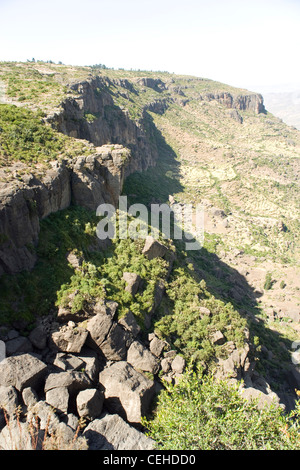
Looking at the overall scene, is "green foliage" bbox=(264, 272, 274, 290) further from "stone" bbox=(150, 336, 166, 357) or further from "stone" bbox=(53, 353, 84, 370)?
"stone" bbox=(53, 353, 84, 370)

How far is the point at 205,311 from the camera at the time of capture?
22.3 m

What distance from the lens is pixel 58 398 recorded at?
12586mm

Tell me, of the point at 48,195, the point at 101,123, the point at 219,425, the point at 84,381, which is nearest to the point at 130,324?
the point at 84,381

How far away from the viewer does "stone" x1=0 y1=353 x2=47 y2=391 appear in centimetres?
1238

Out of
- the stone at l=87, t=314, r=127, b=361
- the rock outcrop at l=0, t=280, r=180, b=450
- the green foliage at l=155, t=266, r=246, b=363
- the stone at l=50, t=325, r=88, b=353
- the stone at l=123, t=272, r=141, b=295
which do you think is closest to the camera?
the rock outcrop at l=0, t=280, r=180, b=450

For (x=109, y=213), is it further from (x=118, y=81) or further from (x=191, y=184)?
(x=118, y=81)

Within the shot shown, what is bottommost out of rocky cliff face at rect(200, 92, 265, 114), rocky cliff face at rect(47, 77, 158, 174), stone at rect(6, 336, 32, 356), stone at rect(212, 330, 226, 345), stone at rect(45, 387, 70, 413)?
stone at rect(212, 330, 226, 345)

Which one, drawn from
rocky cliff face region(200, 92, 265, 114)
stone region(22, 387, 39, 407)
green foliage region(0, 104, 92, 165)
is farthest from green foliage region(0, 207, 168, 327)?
rocky cliff face region(200, 92, 265, 114)

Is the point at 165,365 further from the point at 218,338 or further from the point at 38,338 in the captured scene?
the point at 38,338

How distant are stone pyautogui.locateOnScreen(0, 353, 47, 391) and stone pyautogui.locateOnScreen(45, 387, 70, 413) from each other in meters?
0.87

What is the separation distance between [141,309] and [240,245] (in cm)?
4556

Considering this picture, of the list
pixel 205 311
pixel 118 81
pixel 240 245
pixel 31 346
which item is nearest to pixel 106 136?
→ pixel 240 245

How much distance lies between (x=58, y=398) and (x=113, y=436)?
9.46ft

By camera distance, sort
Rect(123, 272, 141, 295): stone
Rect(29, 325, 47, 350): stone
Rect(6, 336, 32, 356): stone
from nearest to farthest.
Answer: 1. Rect(6, 336, 32, 356): stone
2. Rect(29, 325, 47, 350): stone
3. Rect(123, 272, 141, 295): stone
